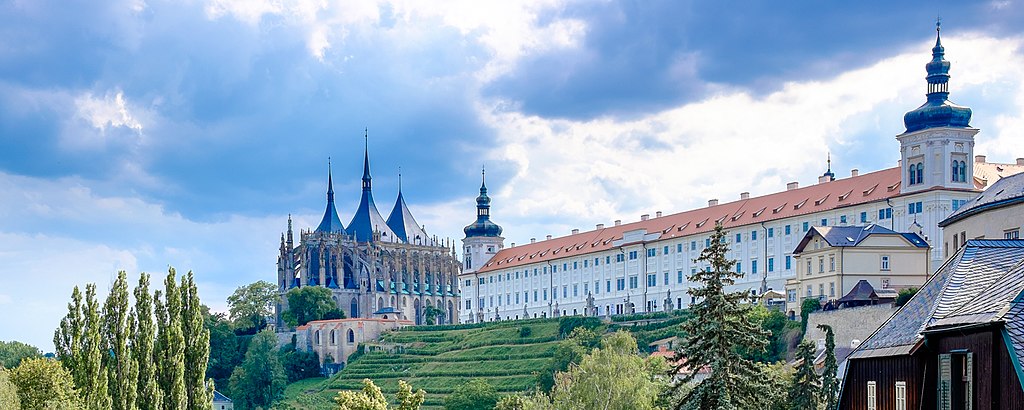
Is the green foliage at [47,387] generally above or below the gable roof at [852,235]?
below

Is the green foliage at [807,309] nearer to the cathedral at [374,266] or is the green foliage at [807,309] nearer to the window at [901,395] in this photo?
the window at [901,395]

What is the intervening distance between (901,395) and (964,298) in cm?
183

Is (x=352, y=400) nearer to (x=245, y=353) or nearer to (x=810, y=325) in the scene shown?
(x=810, y=325)

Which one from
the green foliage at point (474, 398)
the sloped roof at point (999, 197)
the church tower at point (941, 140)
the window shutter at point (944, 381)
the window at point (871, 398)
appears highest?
the church tower at point (941, 140)

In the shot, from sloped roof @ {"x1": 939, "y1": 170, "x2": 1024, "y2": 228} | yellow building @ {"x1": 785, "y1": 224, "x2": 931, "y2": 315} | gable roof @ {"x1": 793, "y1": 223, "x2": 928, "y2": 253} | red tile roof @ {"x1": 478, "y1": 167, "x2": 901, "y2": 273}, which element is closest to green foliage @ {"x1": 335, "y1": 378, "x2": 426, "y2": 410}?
sloped roof @ {"x1": 939, "y1": 170, "x2": 1024, "y2": 228}

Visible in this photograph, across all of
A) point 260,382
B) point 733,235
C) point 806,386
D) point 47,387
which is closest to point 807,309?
point 733,235

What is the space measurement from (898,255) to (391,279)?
3774 inches

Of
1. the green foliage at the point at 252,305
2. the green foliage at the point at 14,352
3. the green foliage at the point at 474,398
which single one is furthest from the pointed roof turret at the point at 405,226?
the green foliage at the point at 474,398

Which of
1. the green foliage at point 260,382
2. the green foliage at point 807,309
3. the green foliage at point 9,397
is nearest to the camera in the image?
the green foliage at point 9,397

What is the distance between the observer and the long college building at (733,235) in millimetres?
76312

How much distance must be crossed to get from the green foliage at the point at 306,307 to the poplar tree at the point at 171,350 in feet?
312

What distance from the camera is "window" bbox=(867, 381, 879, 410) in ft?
70.2

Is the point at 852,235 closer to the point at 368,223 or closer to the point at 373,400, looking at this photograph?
the point at 373,400

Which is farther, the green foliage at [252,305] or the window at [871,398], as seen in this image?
the green foliage at [252,305]
